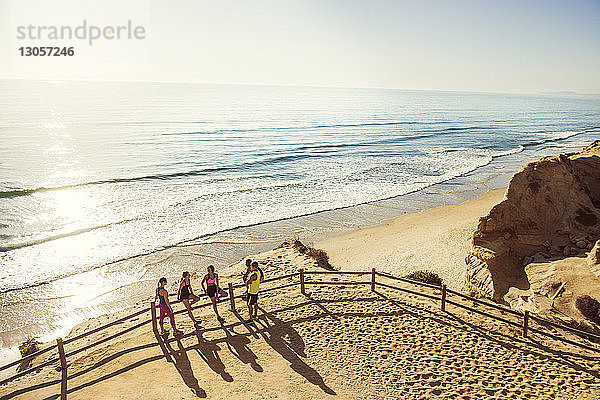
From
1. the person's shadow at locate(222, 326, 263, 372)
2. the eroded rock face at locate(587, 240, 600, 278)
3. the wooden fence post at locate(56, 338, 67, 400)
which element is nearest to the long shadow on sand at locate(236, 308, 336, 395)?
the person's shadow at locate(222, 326, 263, 372)

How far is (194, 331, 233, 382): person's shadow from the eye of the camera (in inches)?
331

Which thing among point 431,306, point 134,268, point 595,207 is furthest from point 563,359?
point 134,268

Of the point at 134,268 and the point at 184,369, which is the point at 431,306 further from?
the point at 134,268

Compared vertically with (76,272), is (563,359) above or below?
above

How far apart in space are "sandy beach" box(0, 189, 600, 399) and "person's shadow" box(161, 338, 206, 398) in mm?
21

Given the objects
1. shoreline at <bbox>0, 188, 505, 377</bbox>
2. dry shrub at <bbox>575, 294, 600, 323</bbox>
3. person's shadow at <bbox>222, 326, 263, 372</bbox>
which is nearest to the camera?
person's shadow at <bbox>222, 326, 263, 372</bbox>

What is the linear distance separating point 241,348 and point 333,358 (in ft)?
7.04

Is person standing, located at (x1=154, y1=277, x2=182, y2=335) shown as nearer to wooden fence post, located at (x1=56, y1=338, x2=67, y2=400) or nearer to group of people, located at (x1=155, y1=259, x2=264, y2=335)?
group of people, located at (x1=155, y1=259, x2=264, y2=335)

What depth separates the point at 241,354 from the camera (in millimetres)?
Answer: 9117

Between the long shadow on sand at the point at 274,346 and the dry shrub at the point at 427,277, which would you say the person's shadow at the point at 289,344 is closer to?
the long shadow on sand at the point at 274,346

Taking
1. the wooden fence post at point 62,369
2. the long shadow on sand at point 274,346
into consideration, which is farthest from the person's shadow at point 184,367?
the wooden fence post at point 62,369

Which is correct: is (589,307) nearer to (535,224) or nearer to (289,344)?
(535,224)

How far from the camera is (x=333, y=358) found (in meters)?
8.98

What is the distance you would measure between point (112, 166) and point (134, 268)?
23449 mm
